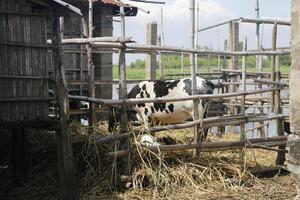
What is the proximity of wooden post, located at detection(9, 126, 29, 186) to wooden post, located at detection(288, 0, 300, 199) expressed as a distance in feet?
13.3

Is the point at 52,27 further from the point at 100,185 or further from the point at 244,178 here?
the point at 244,178

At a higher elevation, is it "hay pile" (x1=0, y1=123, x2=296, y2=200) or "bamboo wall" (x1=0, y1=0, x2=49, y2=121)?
"bamboo wall" (x1=0, y1=0, x2=49, y2=121)

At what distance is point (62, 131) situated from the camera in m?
6.04

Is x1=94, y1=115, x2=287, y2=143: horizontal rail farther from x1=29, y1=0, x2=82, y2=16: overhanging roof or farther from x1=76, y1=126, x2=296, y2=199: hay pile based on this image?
x1=29, y1=0, x2=82, y2=16: overhanging roof

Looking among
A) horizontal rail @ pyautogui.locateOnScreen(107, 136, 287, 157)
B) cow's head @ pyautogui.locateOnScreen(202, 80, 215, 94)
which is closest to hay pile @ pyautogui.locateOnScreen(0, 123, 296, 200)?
horizontal rail @ pyautogui.locateOnScreen(107, 136, 287, 157)

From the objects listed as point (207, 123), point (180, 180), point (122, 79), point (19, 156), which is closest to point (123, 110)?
point (122, 79)

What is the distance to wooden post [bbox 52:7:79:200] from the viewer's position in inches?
237

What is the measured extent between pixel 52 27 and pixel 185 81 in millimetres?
4031

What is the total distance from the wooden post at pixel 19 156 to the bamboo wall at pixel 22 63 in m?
0.79

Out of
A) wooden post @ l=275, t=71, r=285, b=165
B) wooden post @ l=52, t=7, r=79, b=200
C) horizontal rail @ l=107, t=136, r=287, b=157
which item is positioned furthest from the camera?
wooden post @ l=275, t=71, r=285, b=165

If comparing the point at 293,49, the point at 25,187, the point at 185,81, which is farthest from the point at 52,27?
the point at 185,81

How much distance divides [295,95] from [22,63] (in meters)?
3.51

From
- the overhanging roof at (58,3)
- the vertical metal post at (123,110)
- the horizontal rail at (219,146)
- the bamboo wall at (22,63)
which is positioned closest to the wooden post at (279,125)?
the horizontal rail at (219,146)

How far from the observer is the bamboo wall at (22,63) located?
5758 mm
